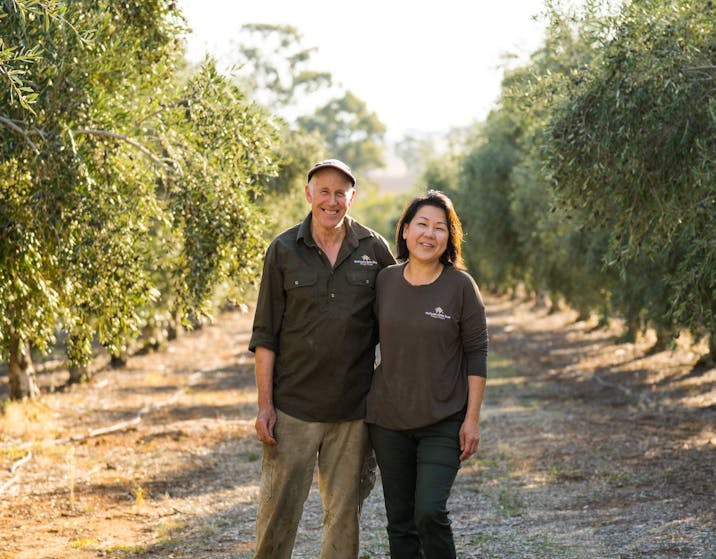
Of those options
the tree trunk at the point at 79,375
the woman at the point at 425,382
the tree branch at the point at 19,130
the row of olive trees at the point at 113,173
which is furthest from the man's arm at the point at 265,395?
the tree trunk at the point at 79,375

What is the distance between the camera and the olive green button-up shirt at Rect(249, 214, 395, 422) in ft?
18.6

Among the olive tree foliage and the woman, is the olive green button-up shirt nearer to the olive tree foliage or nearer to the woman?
the woman

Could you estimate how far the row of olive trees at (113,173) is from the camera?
28.1 feet

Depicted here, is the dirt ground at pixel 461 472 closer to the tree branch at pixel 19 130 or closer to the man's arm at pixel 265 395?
the man's arm at pixel 265 395

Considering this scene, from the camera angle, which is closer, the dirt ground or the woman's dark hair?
the woman's dark hair

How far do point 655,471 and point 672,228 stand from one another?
3747mm

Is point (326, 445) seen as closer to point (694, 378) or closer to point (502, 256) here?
point (694, 378)

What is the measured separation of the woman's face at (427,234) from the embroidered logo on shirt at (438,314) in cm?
28

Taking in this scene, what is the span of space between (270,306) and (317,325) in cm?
29

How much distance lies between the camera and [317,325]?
568 cm

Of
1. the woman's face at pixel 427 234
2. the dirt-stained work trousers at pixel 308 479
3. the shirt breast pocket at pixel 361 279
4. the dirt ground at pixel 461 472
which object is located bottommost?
the dirt ground at pixel 461 472

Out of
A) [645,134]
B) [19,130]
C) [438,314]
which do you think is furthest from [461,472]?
[438,314]

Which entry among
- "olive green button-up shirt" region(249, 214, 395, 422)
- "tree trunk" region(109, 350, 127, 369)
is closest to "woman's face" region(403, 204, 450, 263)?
"olive green button-up shirt" region(249, 214, 395, 422)

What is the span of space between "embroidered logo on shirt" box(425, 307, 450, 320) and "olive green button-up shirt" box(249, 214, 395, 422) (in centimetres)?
45
